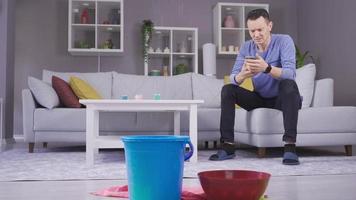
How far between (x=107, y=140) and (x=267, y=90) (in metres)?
1.09

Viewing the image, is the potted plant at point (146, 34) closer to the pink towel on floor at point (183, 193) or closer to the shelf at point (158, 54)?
the shelf at point (158, 54)

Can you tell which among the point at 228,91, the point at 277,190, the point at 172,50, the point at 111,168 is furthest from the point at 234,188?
the point at 172,50

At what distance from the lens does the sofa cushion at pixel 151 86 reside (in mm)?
4113

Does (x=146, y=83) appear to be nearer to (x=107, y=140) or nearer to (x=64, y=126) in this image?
(x=64, y=126)

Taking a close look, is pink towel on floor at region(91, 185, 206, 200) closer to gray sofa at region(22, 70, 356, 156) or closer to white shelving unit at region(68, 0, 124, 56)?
gray sofa at region(22, 70, 356, 156)

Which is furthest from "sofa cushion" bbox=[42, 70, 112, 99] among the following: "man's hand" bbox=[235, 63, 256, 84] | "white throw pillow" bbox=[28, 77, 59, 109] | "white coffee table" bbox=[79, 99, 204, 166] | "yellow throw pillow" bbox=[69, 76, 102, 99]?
"man's hand" bbox=[235, 63, 256, 84]

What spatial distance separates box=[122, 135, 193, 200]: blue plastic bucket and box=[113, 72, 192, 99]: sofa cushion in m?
3.27

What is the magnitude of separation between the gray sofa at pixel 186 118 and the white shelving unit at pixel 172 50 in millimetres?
1188

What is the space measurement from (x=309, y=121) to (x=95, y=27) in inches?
128

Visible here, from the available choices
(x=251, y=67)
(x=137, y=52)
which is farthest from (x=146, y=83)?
(x=251, y=67)

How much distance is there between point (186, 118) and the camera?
357cm

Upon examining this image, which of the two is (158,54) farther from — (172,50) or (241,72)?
(241,72)

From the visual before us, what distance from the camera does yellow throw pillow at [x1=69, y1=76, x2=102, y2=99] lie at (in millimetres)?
3643

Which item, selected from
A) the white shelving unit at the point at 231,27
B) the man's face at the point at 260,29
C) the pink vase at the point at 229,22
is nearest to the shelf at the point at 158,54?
the white shelving unit at the point at 231,27
